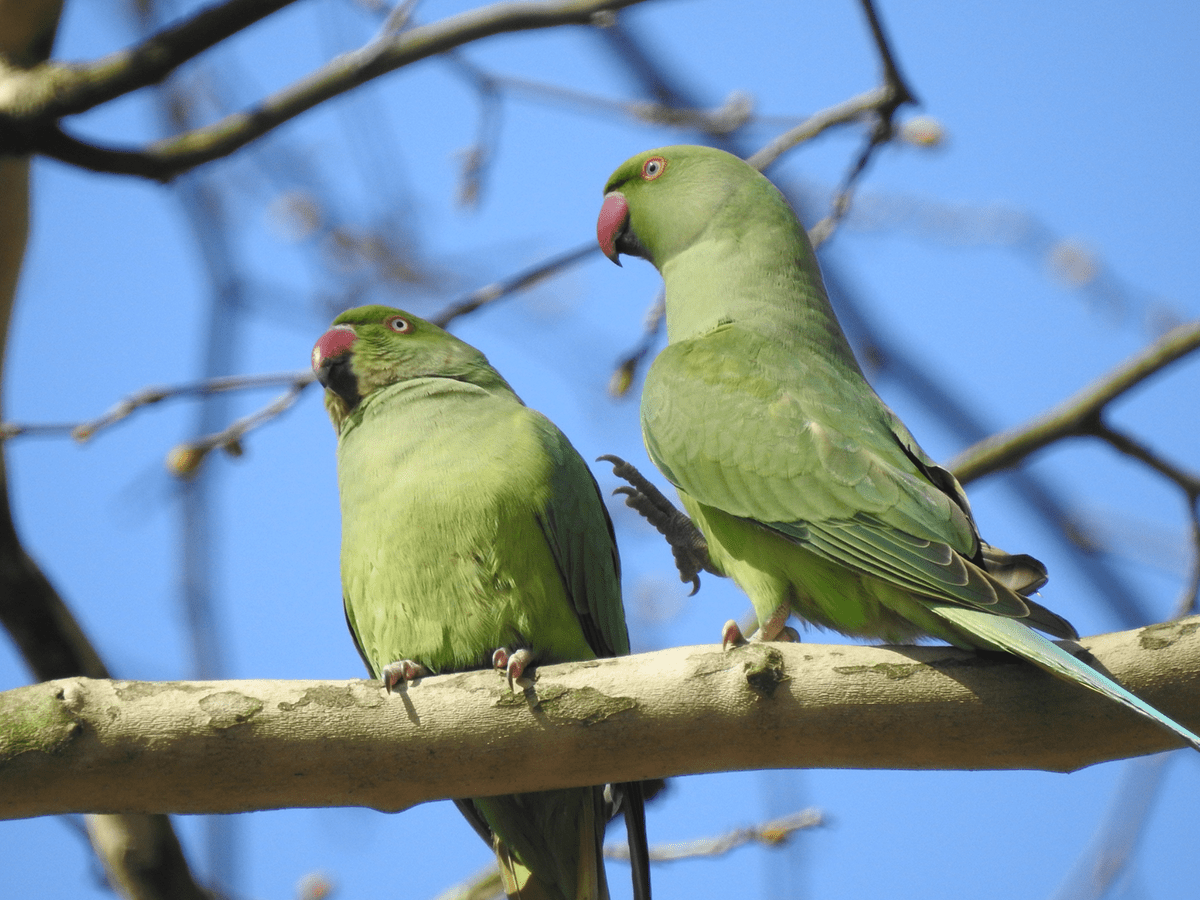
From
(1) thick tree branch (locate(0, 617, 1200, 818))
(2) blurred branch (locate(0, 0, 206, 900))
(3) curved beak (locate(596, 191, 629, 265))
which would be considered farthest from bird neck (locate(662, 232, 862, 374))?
(2) blurred branch (locate(0, 0, 206, 900))

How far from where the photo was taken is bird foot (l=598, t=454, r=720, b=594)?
3.53 meters

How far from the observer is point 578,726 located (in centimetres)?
236

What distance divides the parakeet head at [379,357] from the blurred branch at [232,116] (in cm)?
77

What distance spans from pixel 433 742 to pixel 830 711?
89 cm

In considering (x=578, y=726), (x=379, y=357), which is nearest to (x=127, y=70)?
(x=379, y=357)

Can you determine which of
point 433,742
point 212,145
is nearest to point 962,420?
point 433,742

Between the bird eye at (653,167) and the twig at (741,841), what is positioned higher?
the bird eye at (653,167)

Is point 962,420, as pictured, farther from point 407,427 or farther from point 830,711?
point 407,427

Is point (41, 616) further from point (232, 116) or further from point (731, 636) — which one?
point (731, 636)

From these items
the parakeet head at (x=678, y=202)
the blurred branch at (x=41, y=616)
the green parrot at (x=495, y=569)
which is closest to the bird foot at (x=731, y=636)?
the green parrot at (x=495, y=569)

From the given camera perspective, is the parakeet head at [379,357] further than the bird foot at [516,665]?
Yes

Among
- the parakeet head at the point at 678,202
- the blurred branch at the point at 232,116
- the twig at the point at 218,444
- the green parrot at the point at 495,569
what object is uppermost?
the blurred branch at the point at 232,116

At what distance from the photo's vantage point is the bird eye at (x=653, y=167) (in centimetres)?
409

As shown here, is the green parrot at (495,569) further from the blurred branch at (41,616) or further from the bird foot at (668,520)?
the blurred branch at (41,616)
